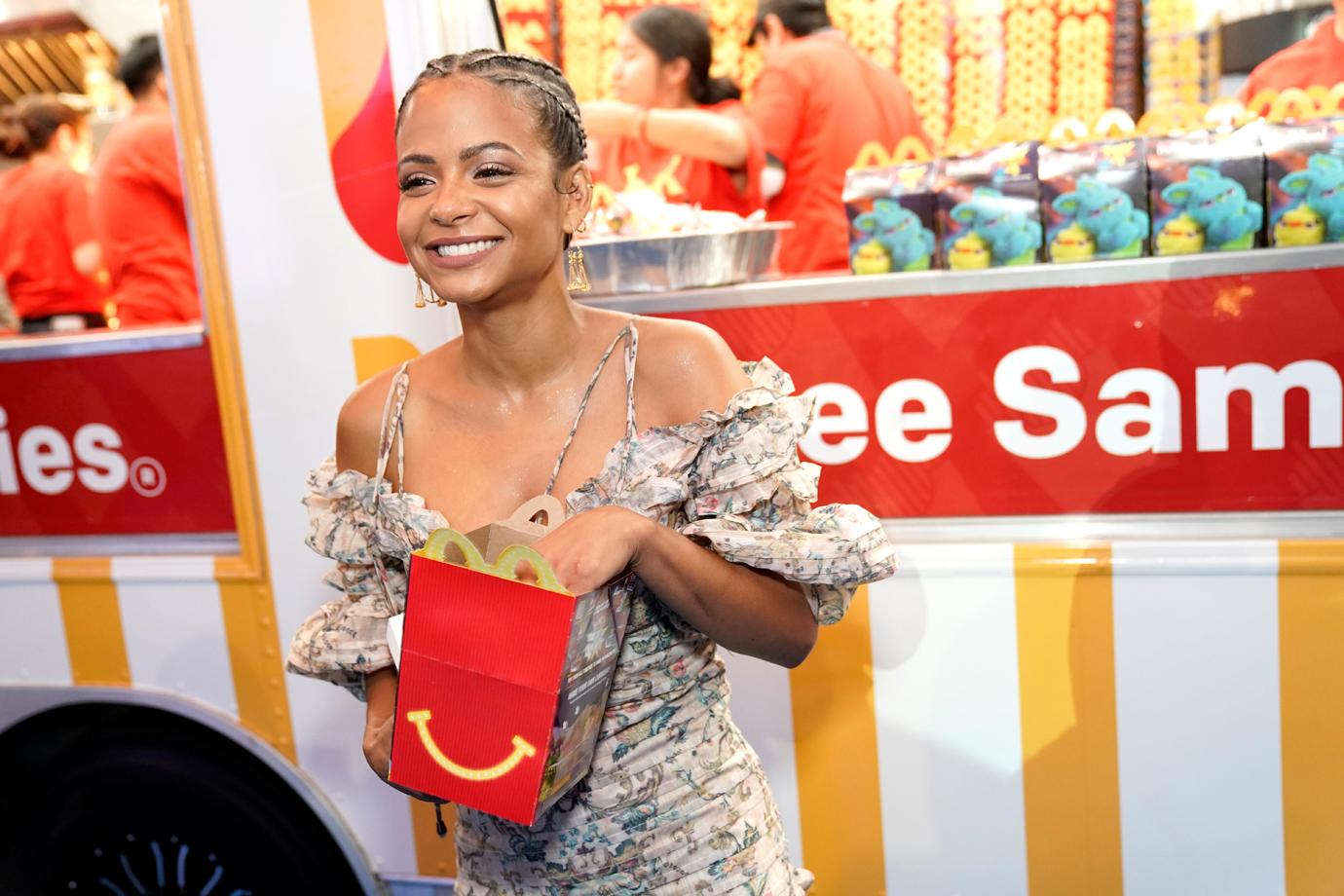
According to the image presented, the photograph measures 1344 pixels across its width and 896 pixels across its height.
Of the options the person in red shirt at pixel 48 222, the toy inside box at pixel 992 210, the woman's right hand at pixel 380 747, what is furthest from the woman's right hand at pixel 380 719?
the person in red shirt at pixel 48 222

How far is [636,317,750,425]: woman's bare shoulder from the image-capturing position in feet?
4.19

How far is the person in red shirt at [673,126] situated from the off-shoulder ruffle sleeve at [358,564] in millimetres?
1388

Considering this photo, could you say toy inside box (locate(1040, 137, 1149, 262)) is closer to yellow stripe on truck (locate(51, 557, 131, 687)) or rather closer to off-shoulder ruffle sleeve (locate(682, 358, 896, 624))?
off-shoulder ruffle sleeve (locate(682, 358, 896, 624))

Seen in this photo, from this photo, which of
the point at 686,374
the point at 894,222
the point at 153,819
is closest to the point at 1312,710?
the point at 894,222

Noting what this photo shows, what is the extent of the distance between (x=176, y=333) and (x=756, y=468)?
1.44 meters

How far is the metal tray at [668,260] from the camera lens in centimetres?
208

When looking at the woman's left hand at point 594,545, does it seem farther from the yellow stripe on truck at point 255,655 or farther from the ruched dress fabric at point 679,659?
the yellow stripe on truck at point 255,655

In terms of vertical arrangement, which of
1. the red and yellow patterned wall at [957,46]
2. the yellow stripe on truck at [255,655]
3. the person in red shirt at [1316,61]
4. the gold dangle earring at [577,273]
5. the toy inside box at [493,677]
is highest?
the red and yellow patterned wall at [957,46]

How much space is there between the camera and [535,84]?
4.07 feet

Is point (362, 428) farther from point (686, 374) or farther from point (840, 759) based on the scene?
point (840, 759)

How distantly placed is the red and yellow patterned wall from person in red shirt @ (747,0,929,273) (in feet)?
3.35

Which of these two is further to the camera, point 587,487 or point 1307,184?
point 1307,184

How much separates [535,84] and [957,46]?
321 cm

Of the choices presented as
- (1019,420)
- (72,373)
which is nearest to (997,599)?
(1019,420)
